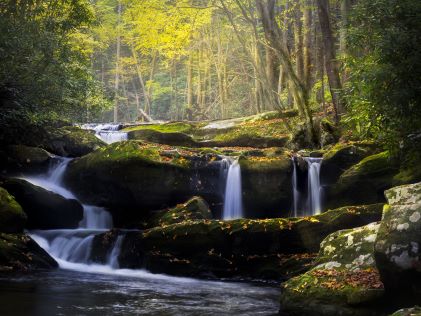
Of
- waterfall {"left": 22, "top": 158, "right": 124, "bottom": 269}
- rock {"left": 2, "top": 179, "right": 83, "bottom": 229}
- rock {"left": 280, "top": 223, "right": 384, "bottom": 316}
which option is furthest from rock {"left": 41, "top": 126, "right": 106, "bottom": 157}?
rock {"left": 280, "top": 223, "right": 384, "bottom": 316}

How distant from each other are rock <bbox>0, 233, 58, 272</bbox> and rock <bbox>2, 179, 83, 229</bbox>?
2613 millimetres

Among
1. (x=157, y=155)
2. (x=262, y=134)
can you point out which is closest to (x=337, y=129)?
(x=262, y=134)

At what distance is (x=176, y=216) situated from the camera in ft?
40.7

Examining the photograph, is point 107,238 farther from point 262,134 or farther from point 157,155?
point 262,134

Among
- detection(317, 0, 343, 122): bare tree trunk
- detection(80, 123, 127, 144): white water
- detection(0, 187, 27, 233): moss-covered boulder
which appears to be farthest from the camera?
detection(80, 123, 127, 144): white water

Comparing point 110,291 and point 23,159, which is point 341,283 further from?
point 23,159

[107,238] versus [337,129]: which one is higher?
[337,129]

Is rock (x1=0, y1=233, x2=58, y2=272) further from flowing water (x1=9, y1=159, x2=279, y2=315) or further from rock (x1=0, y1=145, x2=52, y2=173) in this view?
rock (x1=0, y1=145, x2=52, y2=173)

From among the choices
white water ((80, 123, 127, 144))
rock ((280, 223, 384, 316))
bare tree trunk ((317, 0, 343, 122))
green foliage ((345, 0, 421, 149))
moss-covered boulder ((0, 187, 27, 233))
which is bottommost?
rock ((280, 223, 384, 316))

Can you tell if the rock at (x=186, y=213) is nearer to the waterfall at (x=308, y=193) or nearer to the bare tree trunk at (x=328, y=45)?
the waterfall at (x=308, y=193)

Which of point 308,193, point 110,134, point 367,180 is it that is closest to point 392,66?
point 367,180

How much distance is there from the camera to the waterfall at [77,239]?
11711 mm

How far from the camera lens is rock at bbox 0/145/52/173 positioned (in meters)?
15.5

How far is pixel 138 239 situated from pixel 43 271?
220 centimetres
